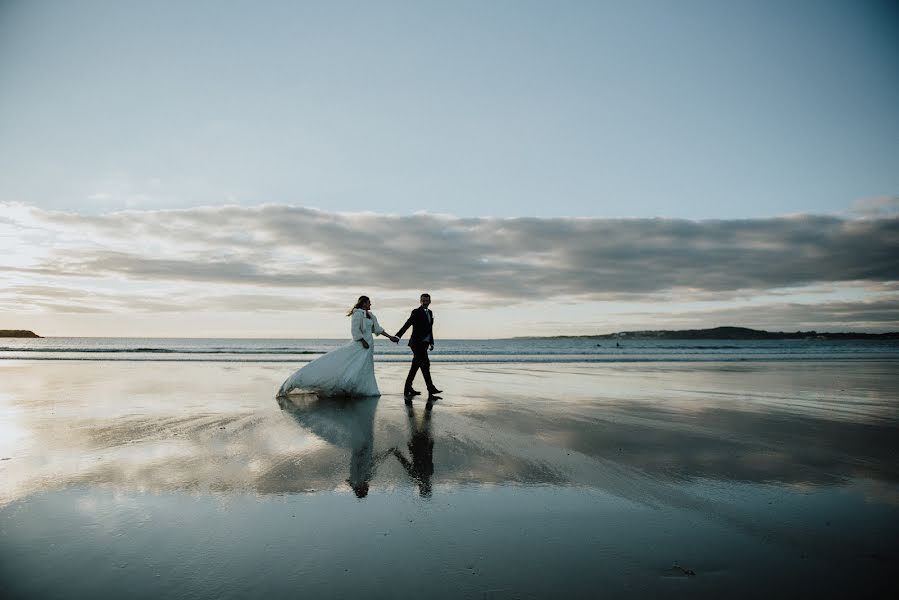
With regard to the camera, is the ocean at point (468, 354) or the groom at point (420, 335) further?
the ocean at point (468, 354)

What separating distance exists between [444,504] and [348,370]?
6912 mm

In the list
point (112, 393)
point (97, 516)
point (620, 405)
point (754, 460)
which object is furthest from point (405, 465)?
point (112, 393)

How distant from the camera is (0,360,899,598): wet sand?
2.76 meters

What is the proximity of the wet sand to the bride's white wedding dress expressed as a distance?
1913mm

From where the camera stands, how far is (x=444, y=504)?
158 inches

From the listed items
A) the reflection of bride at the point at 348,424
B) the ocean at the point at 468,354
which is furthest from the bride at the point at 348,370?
the ocean at the point at 468,354

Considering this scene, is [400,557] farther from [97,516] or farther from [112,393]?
[112,393]

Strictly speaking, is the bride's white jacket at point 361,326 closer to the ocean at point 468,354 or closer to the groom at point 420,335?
the groom at point 420,335

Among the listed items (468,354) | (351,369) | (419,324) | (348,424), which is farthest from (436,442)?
(468,354)

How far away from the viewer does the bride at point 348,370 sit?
10484mm

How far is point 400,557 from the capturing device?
3.00 meters

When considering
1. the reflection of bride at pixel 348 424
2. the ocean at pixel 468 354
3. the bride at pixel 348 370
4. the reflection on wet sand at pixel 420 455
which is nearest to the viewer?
the reflection on wet sand at pixel 420 455

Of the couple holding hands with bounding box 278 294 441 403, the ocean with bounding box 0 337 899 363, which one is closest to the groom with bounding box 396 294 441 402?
the couple holding hands with bounding box 278 294 441 403

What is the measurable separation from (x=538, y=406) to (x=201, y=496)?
21.8 feet
